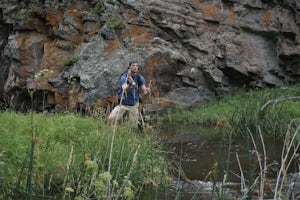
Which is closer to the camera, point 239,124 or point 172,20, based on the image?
point 239,124

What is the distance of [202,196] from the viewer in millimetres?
4668

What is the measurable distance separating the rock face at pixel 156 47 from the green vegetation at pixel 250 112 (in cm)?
98

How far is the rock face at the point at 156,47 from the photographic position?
13.8 metres

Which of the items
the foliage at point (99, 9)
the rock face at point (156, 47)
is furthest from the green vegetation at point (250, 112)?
the foliage at point (99, 9)

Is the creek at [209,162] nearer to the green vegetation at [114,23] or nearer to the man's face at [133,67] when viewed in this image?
the man's face at [133,67]

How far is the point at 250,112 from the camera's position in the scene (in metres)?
8.14

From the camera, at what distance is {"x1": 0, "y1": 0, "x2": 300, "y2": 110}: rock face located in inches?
544

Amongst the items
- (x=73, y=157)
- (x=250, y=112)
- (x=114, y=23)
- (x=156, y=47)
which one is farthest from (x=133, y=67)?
(x=114, y=23)

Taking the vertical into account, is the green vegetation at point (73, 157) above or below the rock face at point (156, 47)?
below

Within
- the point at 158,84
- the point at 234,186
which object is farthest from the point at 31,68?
the point at 234,186

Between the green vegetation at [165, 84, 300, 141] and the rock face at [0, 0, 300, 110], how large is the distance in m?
0.98

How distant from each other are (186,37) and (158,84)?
182 cm

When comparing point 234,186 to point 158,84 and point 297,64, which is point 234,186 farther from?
point 297,64

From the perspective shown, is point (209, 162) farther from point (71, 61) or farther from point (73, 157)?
point (71, 61)
